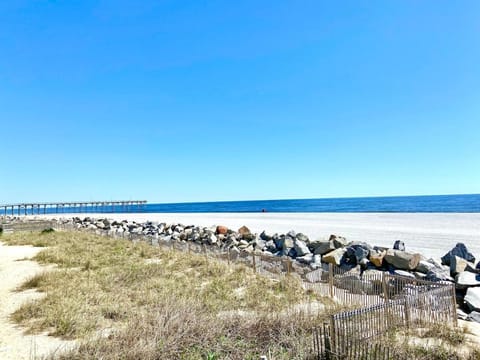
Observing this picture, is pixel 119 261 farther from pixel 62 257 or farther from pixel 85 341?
pixel 85 341

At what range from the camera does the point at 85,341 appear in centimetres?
538

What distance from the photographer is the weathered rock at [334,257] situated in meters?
12.9

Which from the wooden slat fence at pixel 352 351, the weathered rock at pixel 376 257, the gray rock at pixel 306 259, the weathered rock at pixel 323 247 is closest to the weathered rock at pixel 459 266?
the weathered rock at pixel 376 257

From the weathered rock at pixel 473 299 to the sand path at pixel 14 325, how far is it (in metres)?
8.68

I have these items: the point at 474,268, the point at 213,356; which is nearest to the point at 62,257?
the point at 213,356

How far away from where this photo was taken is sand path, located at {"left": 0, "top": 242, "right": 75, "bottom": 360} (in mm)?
5351

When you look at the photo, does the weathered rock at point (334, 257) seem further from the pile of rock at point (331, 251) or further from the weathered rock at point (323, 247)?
the weathered rock at point (323, 247)

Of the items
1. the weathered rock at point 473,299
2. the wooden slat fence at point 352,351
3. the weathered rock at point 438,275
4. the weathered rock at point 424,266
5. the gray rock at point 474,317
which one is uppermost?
the wooden slat fence at point 352,351

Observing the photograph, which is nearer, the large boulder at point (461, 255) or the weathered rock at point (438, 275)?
the weathered rock at point (438, 275)

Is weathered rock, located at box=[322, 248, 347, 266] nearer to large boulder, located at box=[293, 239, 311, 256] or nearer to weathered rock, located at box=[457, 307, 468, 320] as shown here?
large boulder, located at box=[293, 239, 311, 256]

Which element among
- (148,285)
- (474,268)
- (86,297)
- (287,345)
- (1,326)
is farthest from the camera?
(474,268)

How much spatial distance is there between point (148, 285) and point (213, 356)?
519 centimetres

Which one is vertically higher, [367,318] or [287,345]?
[367,318]

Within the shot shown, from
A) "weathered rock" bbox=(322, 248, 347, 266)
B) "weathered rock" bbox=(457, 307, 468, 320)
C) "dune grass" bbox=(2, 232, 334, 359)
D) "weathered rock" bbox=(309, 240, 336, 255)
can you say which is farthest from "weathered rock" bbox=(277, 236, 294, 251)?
"weathered rock" bbox=(457, 307, 468, 320)
